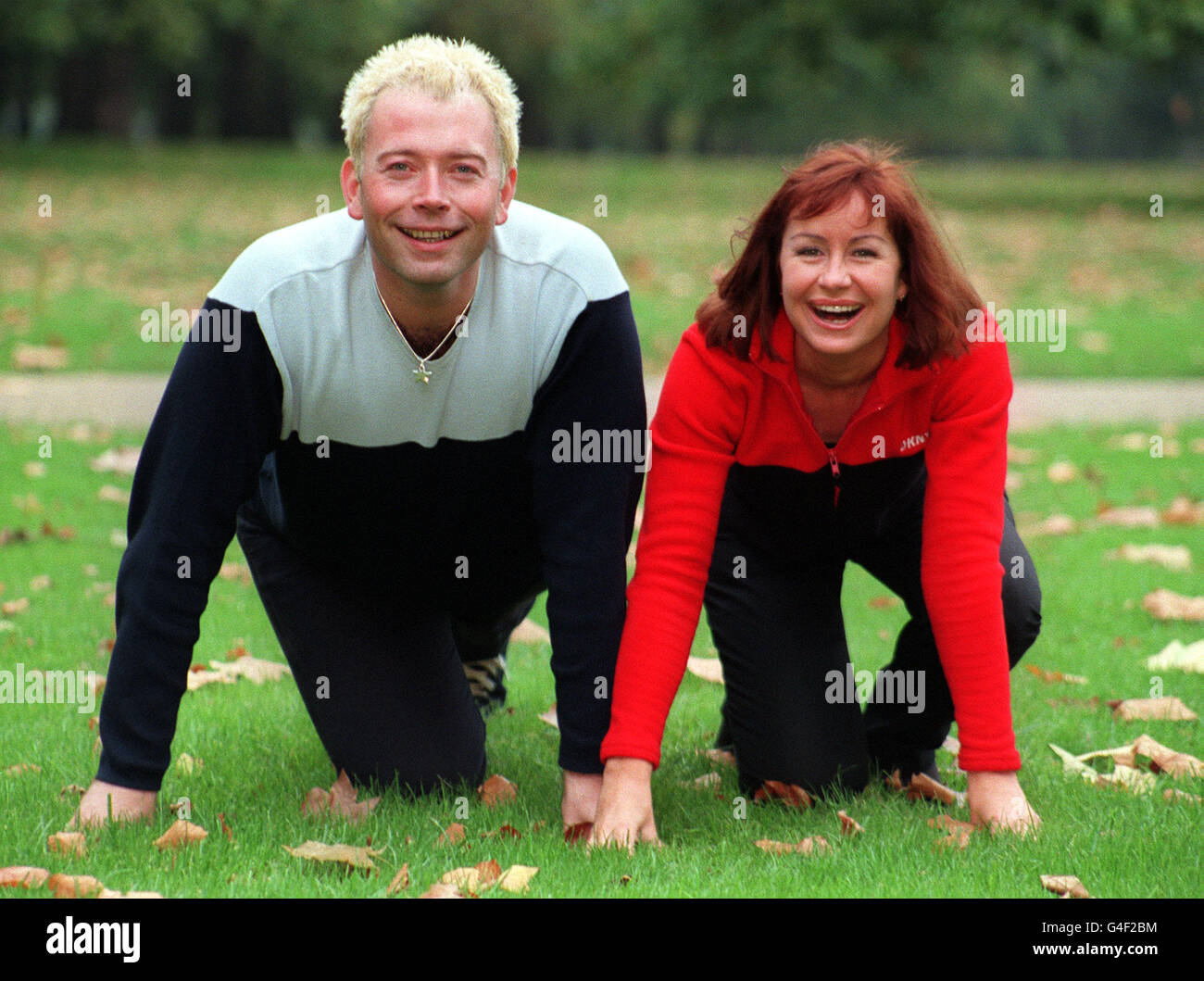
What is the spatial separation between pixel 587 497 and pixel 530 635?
1891 mm

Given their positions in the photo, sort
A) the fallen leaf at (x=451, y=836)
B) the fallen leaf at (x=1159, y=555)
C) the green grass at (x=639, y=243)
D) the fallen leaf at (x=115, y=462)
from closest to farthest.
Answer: the fallen leaf at (x=451, y=836), the fallen leaf at (x=1159, y=555), the fallen leaf at (x=115, y=462), the green grass at (x=639, y=243)

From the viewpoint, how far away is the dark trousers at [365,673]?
3.41m

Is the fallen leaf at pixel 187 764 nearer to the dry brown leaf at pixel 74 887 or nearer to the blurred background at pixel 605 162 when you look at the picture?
the dry brown leaf at pixel 74 887

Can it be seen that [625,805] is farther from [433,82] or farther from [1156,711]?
[1156,711]

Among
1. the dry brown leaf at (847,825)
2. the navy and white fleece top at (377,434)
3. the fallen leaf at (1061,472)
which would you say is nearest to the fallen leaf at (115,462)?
the navy and white fleece top at (377,434)

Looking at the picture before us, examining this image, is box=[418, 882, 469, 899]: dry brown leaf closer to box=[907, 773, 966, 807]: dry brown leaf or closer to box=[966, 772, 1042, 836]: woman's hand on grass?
box=[966, 772, 1042, 836]: woman's hand on grass

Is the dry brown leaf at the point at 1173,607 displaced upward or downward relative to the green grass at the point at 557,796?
upward

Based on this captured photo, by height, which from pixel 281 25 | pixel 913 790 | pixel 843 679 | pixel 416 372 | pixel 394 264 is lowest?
pixel 913 790

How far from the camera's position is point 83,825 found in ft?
9.60

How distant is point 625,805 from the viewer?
2.94 meters

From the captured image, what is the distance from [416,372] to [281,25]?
133ft

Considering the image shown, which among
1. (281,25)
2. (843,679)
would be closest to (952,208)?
(843,679)

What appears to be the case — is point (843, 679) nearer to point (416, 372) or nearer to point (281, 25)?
point (416, 372)

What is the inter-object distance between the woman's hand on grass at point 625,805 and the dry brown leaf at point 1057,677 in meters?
1.79
